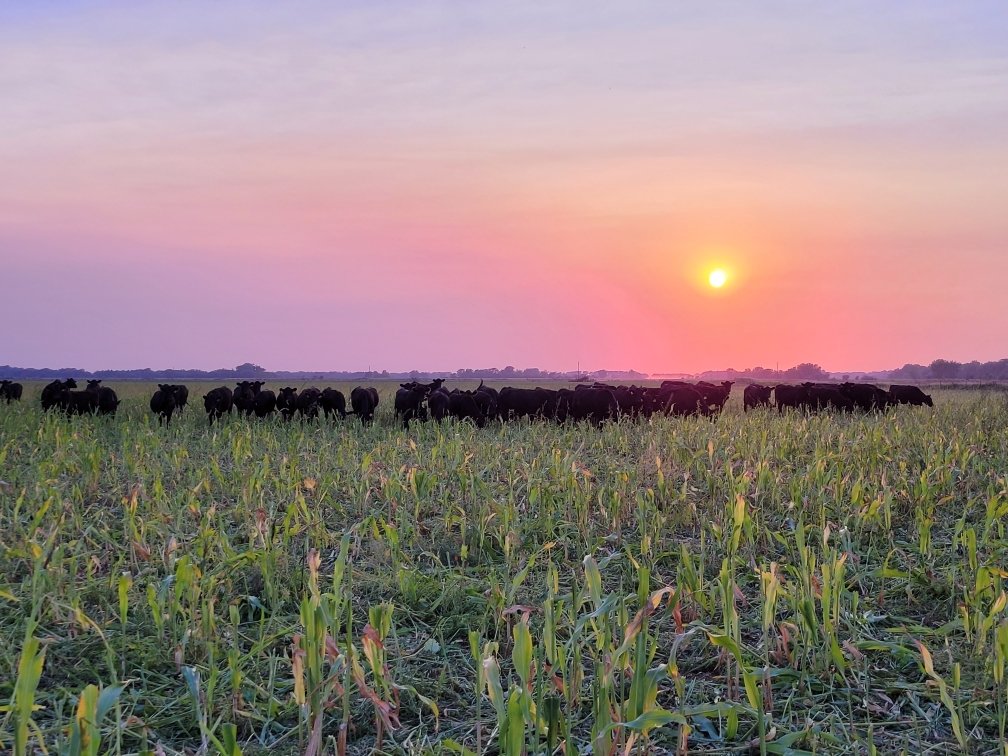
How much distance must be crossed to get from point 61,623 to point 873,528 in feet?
20.7

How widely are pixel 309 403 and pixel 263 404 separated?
4.77ft

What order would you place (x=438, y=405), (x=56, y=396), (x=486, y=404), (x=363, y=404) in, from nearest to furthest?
(x=438, y=405), (x=486, y=404), (x=363, y=404), (x=56, y=396)

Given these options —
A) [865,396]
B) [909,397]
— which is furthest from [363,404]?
[909,397]

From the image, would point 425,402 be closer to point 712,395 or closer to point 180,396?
point 180,396

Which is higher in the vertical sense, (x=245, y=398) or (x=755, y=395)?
(x=755, y=395)

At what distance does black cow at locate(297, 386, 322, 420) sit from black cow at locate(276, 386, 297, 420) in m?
0.17

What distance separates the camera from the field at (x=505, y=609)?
3527 mm

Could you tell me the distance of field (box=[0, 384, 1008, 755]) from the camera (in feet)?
11.6

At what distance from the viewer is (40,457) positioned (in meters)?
10.9

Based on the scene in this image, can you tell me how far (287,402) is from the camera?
20828mm

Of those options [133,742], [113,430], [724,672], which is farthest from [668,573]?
[113,430]

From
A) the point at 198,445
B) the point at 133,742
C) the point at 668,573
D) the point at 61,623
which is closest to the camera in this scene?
the point at 133,742

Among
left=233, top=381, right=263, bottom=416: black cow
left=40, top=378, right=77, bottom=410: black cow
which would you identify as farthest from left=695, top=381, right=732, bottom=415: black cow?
left=40, top=378, right=77, bottom=410: black cow

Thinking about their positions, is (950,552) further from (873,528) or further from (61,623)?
(61,623)
